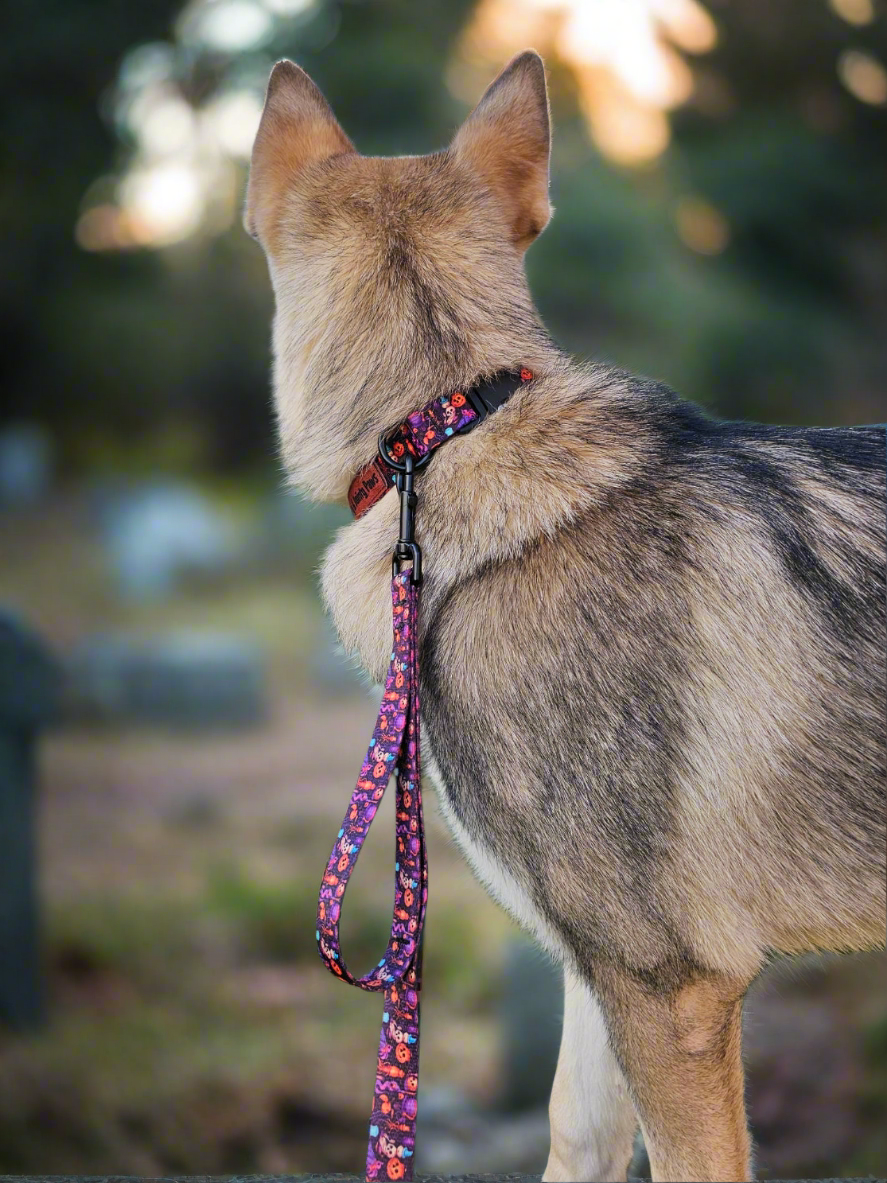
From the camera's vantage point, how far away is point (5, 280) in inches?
453

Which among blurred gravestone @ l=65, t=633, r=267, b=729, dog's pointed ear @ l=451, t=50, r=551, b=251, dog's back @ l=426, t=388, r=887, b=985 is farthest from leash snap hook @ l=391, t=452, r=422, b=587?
blurred gravestone @ l=65, t=633, r=267, b=729

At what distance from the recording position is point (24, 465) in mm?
13727

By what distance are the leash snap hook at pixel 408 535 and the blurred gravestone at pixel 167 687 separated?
30.3 ft

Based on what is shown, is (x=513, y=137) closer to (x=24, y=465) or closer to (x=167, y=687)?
(x=167, y=687)

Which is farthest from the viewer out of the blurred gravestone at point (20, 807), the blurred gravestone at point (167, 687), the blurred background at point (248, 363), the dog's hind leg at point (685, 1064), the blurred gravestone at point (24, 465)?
the blurred gravestone at point (24, 465)

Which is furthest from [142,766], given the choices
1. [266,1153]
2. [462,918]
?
[266,1153]

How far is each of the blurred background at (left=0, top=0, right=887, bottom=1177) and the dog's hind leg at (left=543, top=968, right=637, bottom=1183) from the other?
14.6 feet

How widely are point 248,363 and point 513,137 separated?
12.6 m

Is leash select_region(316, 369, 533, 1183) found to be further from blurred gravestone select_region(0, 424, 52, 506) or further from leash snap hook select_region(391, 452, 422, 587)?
blurred gravestone select_region(0, 424, 52, 506)

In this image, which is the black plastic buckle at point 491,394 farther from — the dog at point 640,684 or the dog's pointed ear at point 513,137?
the dog's pointed ear at point 513,137

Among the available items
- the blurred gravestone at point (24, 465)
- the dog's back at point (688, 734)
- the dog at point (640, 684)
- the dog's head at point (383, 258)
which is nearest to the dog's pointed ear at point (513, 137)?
the dog's head at point (383, 258)

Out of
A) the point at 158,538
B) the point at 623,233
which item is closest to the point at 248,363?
the point at 158,538

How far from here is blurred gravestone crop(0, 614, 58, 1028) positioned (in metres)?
5.37

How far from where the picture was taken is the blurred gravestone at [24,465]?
44.5ft
